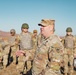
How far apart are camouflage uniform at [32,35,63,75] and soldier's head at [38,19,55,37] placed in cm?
11

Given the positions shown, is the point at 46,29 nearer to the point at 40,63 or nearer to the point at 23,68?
the point at 40,63

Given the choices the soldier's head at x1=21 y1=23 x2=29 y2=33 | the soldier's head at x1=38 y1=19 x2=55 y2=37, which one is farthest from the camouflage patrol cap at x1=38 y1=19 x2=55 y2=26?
the soldier's head at x1=21 y1=23 x2=29 y2=33

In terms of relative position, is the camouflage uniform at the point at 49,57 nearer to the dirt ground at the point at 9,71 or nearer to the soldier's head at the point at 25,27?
the soldier's head at the point at 25,27

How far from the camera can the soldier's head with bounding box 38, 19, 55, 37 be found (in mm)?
5082

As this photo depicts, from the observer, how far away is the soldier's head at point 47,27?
16.7 feet

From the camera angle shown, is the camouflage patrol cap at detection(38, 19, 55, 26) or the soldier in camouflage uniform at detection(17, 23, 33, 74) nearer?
the camouflage patrol cap at detection(38, 19, 55, 26)

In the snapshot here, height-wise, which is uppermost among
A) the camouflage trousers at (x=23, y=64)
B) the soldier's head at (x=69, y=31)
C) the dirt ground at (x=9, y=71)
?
the soldier's head at (x=69, y=31)

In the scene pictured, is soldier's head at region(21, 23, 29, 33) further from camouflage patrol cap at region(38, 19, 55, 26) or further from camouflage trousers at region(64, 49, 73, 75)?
camouflage patrol cap at region(38, 19, 55, 26)

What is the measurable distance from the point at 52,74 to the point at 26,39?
20.8ft

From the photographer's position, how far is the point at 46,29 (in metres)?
5.10

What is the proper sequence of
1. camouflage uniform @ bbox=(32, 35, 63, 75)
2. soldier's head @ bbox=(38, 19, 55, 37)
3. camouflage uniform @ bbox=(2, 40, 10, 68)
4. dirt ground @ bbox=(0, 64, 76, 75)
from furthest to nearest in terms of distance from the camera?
camouflage uniform @ bbox=(2, 40, 10, 68) < dirt ground @ bbox=(0, 64, 76, 75) < soldier's head @ bbox=(38, 19, 55, 37) < camouflage uniform @ bbox=(32, 35, 63, 75)

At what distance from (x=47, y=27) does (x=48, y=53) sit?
1.75 feet

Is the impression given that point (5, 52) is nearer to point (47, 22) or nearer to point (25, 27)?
point (25, 27)

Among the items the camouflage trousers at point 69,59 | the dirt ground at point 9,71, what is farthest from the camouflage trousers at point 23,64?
the camouflage trousers at point 69,59
